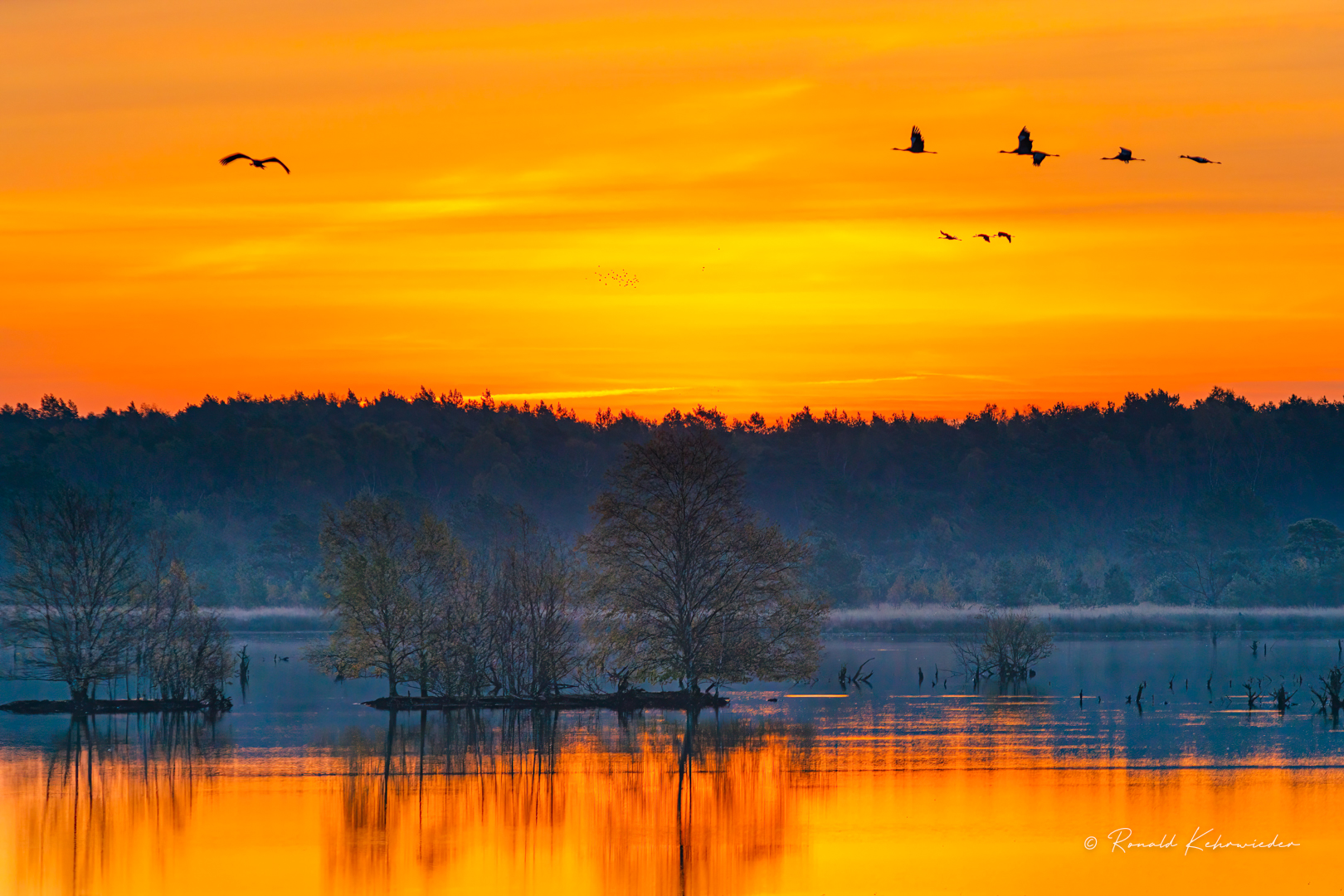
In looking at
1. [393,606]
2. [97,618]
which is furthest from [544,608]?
[97,618]

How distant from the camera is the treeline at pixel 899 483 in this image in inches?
5728

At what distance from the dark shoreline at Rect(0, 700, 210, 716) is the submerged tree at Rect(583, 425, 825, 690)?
15198mm

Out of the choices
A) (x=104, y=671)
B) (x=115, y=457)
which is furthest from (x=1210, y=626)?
(x=115, y=457)

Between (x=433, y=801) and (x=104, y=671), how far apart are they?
24.5 meters

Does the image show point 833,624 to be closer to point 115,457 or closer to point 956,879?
point 956,879

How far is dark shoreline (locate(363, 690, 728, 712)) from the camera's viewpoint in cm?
5788

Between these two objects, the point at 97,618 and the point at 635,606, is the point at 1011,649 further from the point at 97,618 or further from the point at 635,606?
the point at 97,618

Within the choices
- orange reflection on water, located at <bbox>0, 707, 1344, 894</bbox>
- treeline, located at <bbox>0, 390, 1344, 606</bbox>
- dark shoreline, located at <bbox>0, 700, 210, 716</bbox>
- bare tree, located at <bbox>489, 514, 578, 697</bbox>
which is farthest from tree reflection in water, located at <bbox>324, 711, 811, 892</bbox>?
treeline, located at <bbox>0, 390, 1344, 606</bbox>

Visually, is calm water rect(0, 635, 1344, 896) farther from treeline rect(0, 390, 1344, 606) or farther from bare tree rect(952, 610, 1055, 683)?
treeline rect(0, 390, 1344, 606)

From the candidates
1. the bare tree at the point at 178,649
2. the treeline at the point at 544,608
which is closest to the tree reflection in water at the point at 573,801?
the treeline at the point at 544,608

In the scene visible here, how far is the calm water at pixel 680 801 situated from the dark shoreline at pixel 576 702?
4.35 ft

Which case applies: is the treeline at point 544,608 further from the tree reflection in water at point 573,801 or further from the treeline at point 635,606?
the tree reflection in water at point 573,801

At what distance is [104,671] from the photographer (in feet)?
186

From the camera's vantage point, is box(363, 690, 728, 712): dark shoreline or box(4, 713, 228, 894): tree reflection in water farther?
box(363, 690, 728, 712): dark shoreline
